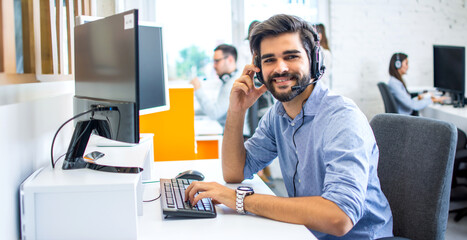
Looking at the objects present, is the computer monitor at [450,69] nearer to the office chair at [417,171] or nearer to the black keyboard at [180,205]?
the office chair at [417,171]

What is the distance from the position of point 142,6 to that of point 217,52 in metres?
1.04

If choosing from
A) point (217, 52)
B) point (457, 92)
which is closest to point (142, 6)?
point (217, 52)

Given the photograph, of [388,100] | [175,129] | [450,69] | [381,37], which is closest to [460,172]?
[388,100]

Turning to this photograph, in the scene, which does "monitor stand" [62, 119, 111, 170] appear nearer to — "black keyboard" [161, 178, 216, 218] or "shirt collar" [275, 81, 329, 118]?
"black keyboard" [161, 178, 216, 218]

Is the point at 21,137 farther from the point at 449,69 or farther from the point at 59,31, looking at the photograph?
the point at 449,69

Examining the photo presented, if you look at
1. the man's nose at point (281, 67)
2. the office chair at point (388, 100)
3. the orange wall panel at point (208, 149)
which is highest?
the man's nose at point (281, 67)

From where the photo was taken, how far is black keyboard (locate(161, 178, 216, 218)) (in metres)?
1.16

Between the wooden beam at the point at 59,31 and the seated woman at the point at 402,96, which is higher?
the wooden beam at the point at 59,31

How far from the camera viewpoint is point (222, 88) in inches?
135

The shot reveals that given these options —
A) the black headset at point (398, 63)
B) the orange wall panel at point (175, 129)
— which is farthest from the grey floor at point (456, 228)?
the orange wall panel at point (175, 129)

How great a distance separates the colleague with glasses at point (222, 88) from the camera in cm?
341

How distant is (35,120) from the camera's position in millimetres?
1167

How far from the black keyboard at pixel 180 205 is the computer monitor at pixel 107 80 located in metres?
0.22

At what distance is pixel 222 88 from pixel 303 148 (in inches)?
84.5
